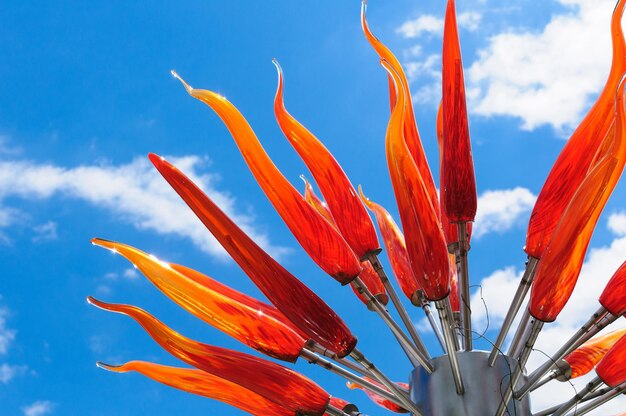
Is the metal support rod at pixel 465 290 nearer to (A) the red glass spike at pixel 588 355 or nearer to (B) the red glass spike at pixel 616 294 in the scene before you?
(B) the red glass spike at pixel 616 294

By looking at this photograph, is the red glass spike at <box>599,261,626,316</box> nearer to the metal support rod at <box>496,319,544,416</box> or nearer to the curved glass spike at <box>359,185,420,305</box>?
the metal support rod at <box>496,319,544,416</box>

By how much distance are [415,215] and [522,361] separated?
2.77 feet

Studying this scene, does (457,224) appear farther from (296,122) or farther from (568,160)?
(296,122)

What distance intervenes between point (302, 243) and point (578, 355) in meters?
1.63

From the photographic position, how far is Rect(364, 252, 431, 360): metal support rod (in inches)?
133

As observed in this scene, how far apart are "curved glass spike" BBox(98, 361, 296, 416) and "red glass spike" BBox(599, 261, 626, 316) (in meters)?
1.45

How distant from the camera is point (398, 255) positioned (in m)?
4.07

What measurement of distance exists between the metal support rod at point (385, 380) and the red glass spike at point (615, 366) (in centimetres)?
77

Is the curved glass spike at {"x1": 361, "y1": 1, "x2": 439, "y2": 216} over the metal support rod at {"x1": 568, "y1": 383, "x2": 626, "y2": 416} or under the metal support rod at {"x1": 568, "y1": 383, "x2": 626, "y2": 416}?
over

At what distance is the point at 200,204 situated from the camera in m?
3.01

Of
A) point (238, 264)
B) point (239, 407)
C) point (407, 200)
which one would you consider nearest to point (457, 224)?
point (407, 200)

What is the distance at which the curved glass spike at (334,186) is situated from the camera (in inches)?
134

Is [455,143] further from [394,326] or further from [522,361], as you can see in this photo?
[522,361]

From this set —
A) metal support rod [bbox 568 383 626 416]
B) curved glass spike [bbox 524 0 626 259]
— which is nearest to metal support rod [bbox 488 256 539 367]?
curved glass spike [bbox 524 0 626 259]
